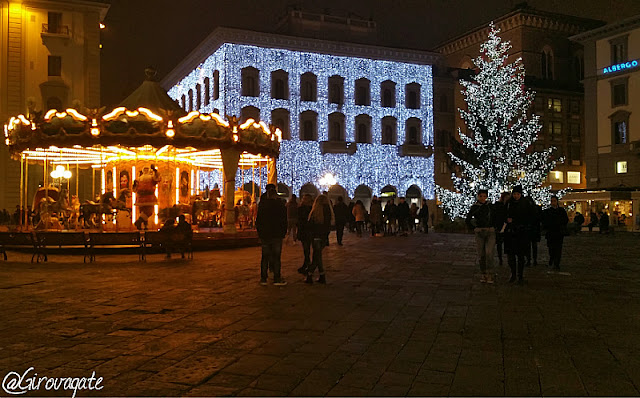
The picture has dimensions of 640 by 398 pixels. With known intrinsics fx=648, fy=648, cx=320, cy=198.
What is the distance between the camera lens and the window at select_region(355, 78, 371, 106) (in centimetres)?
4731

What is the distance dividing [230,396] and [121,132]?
15370 mm

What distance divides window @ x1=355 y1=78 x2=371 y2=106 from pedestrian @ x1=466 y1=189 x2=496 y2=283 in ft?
121

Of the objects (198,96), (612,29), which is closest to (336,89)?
(198,96)

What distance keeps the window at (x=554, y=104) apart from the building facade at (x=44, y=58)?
33854 millimetres

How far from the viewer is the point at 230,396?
15.3ft

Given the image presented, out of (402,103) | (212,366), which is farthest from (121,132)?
(402,103)

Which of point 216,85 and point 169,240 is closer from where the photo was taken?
point 169,240

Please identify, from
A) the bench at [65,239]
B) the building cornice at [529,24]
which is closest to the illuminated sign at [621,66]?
the building cornice at [529,24]

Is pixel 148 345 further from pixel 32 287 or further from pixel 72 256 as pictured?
pixel 72 256

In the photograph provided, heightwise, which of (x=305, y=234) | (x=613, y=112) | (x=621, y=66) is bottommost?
(x=305, y=234)

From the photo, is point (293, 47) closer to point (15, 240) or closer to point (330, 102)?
point (330, 102)

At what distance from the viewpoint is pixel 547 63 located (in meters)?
52.6

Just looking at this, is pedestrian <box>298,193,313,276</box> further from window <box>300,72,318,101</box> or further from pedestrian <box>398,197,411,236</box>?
window <box>300,72,318,101</box>

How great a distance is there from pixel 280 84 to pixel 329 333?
3918 cm
